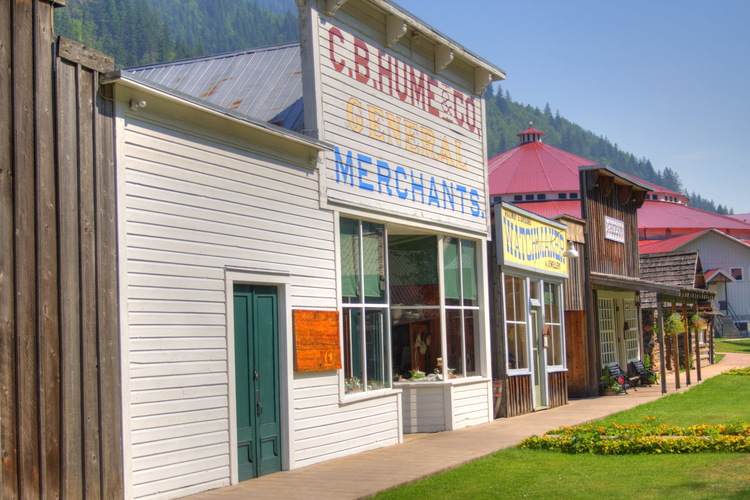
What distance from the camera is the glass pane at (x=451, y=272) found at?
1558 cm

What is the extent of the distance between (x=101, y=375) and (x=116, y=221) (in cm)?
142

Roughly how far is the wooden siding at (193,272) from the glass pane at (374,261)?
5.51 feet

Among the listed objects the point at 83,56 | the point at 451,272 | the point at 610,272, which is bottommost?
the point at 451,272

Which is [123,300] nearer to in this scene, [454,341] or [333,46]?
[333,46]

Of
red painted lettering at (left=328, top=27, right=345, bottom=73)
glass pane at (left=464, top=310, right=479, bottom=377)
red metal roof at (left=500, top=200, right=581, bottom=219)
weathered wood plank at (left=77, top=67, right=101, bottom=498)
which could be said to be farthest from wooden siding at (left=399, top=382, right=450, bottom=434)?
red metal roof at (left=500, top=200, right=581, bottom=219)

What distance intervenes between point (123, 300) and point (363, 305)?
4951 millimetres

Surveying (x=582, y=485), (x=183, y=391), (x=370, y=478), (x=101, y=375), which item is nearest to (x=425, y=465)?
(x=370, y=478)

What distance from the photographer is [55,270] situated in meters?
7.57

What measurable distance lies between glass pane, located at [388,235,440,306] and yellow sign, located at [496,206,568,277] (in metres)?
2.59

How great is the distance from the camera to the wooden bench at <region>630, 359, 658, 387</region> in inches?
998

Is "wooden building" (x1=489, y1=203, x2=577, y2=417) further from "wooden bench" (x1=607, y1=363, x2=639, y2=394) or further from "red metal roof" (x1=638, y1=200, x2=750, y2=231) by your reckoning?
"red metal roof" (x1=638, y1=200, x2=750, y2=231)

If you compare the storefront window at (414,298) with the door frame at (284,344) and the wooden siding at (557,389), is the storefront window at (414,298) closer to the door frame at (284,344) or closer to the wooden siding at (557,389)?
the door frame at (284,344)

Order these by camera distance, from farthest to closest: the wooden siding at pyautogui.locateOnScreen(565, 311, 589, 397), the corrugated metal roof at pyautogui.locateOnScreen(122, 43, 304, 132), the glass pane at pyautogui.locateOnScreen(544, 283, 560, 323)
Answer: the wooden siding at pyautogui.locateOnScreen(565, 311, 589, 397), the glass pane at pyautogui.locateOnScreen(544, 283, 560, 323), the corrugated metal roof at pyautogui.locateOnScreen(122, 43, 304, 132)

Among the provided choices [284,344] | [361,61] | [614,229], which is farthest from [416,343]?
[614,229]
